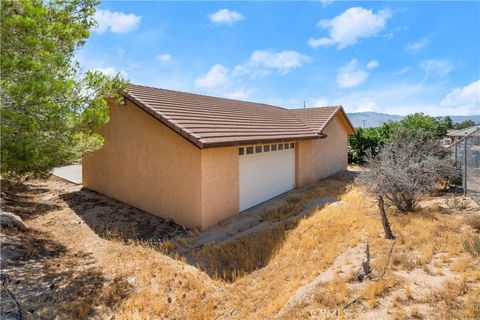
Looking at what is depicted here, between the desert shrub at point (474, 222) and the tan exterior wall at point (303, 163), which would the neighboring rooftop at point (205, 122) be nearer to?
the tan exterior wall at point (303, 163)

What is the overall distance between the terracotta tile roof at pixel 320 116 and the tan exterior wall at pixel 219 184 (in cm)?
831

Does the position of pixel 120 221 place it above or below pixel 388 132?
below

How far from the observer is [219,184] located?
9.05 meters

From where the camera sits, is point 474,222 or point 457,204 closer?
point 474,222

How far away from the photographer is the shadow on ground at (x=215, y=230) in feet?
21.5

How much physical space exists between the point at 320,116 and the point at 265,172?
353 inches

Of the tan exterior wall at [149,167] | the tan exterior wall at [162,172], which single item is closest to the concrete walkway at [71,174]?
the tan exterior wall at [162,172]

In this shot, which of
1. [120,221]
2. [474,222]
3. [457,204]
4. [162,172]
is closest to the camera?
[474,222]

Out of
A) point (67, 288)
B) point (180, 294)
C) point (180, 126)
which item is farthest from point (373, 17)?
point (67, 288)

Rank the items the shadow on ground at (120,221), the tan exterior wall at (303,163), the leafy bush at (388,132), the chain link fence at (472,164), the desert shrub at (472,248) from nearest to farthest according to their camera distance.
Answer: the desert shrub at (472,248), the shadow on ground at (120,221), the chain link fence at (472,164), the tan exterior wall at (303,163), the leafy bush at (388,132)

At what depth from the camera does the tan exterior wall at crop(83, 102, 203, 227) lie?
859cm

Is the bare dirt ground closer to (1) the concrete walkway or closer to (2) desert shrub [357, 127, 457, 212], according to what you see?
(2) desert shrub [357, 127, 457, 212]

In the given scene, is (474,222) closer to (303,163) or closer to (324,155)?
(303,163)

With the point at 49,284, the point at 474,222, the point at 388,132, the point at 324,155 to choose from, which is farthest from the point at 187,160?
the point at 388,132
